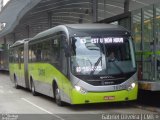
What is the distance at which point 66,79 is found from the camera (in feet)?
53.8

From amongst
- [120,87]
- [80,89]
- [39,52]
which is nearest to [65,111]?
[80,89]

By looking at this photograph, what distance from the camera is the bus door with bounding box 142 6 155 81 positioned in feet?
53.8

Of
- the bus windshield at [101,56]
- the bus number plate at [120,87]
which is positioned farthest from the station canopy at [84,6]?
the bus number plate at [120,87]

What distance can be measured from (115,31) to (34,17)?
2336 cm

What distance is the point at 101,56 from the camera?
1619cm

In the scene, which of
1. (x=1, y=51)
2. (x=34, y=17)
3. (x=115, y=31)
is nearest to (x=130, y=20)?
(x=115, y=31)

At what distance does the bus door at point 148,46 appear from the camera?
53.8 ft

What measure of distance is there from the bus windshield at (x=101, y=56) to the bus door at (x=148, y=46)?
0.57 m

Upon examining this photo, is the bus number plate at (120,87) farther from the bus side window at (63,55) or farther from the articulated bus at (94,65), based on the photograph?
the bus side window at (63,55)

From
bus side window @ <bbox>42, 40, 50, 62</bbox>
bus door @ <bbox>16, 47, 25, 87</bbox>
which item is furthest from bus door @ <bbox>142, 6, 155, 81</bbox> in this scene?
bus door @ <bbox>16, 47, 25, 87</bbox>

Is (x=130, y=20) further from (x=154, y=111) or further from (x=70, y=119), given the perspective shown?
(x=70, y=119)

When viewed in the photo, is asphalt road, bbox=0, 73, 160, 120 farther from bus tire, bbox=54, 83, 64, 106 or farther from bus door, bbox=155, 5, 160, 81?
bus door, bbox=155, 5, 160, 81

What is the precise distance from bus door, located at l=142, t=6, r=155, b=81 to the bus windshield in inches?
22.6

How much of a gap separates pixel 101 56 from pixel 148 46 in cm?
171
